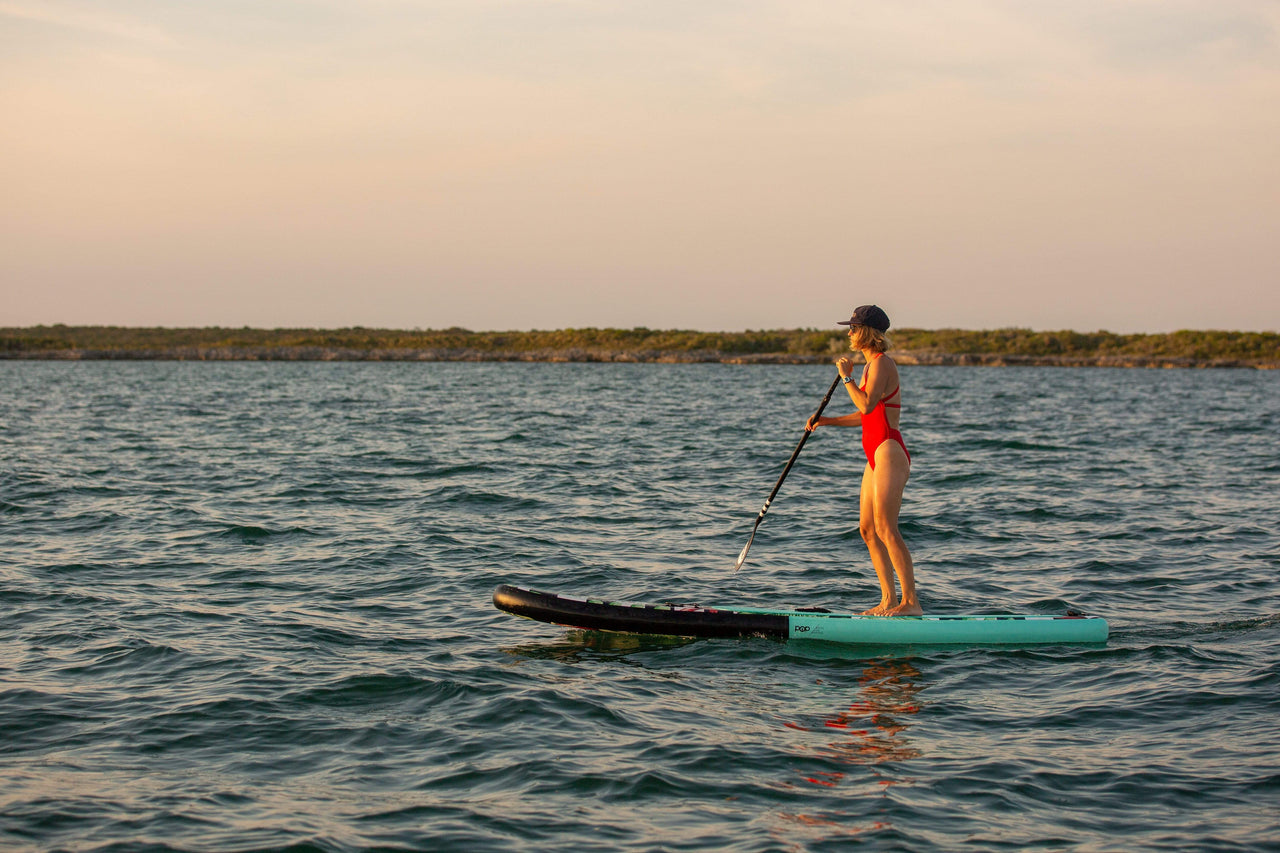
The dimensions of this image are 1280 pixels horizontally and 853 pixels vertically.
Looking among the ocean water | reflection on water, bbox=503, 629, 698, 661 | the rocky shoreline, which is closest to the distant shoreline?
the rocky shoreline

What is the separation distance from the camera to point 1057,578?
12.0m

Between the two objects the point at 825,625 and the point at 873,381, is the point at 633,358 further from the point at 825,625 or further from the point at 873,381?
the point at 873,381

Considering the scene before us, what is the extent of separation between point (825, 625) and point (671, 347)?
393 ft

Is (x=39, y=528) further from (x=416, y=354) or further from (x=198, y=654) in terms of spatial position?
(x=416, y=354)

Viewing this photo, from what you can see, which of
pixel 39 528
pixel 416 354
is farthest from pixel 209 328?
pixel 39 528

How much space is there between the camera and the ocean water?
5.91m

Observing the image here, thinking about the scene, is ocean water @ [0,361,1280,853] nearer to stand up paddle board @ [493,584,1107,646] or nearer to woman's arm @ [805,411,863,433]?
stand up paddle board @ [493,584,1107,646]

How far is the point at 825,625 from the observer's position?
9.16 meters

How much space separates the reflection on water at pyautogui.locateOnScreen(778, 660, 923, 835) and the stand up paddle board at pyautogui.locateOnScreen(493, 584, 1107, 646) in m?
0.41

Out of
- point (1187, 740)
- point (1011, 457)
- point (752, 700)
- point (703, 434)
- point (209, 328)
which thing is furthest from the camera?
point (209, 328)

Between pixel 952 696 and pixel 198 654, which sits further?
pixel 198 654

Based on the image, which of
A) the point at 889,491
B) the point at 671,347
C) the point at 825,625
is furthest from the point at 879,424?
the point at 671,347

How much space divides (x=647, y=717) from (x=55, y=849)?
356 centimetres

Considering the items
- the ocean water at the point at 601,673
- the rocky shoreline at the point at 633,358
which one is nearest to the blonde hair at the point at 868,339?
the ocean water at the point at 601,673
